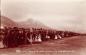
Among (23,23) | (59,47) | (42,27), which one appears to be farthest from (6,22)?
(59,47)

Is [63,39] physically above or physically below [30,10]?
below

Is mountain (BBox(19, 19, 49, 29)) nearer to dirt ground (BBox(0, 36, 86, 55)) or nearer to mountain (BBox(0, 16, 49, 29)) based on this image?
mountain (BBox(0, 16, 49, 29))

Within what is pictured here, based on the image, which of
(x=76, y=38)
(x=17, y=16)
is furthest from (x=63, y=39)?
(x=17, y=16)

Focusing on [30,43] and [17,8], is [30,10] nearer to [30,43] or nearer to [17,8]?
[17,8]

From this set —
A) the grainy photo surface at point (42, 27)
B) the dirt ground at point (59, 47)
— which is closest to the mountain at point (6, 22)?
the grainy photo surface at point (42, 27)

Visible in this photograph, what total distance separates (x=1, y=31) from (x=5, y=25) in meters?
0.06

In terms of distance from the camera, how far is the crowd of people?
166 cm

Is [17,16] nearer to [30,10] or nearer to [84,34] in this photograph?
[30,10]

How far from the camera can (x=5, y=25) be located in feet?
5.45

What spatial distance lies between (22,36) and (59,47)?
12.9 inches

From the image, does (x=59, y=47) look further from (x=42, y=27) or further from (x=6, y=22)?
(x=6, y=22)

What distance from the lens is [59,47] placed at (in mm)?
1646

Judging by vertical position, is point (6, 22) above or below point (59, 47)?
above

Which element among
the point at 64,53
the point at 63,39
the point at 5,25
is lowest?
the point at 64,53
